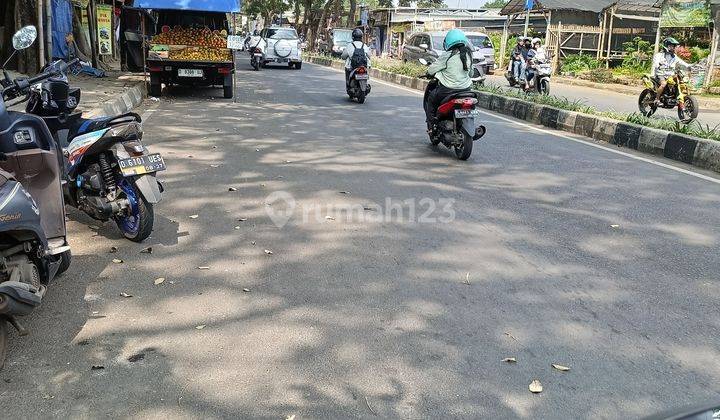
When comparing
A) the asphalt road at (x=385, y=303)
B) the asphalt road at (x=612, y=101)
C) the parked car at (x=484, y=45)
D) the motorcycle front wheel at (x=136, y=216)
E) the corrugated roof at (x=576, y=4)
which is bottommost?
the asphalt road at (x=385, y=303)

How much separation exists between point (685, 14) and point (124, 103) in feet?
54.8

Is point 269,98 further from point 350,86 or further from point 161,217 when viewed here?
point 161,217

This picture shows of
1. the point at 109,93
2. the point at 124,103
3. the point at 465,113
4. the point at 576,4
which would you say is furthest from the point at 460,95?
the point at 576,4

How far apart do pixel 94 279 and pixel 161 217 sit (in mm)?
1336

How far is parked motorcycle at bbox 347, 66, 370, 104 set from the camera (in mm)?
13539

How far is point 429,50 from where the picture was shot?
23547mm

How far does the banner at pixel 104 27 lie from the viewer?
20656 mm

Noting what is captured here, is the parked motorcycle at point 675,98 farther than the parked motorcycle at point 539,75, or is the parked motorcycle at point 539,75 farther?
the parked motorcycle at point 539,75

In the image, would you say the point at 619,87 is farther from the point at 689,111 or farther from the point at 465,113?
the point at 465,113

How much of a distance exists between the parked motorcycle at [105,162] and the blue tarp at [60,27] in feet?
44.5

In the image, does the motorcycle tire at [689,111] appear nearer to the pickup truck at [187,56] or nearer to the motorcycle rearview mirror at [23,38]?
the pickup truck at [187,56]

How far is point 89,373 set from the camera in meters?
2.99

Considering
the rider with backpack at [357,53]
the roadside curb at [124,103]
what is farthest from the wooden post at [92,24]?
the rider with backpack at [357,53]

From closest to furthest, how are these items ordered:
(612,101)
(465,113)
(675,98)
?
(465,113) → (675,98) → (612,101)
